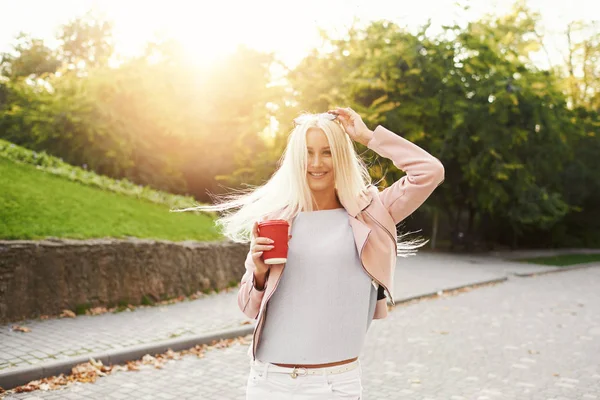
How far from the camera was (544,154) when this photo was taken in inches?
994

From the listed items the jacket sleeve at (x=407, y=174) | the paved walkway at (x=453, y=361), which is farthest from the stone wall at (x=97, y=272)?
the jacket sleeve at (x=407, y=174)

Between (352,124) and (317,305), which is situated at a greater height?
(352,124)

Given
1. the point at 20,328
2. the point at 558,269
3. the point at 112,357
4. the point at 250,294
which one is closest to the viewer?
the point at 250,294

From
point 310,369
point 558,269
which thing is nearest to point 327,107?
point 558,269

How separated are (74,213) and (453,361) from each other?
6464 millimetres

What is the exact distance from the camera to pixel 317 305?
257cm

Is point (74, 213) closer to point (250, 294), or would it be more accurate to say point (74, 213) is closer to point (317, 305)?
point (250, 294)

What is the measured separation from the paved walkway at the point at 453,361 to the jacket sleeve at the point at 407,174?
381 cm

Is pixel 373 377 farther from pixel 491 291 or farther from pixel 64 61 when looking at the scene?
pixel 64 61

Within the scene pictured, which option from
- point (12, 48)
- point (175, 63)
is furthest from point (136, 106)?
point (12, 48)

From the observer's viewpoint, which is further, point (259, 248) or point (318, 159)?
point (318, 159)

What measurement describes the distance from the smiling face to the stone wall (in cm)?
656

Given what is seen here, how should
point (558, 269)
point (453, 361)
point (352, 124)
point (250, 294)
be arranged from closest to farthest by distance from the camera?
point (250, 294) < point (352, 124) < point (453, 361) < point (558, 269)

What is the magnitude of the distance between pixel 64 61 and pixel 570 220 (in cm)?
3536
